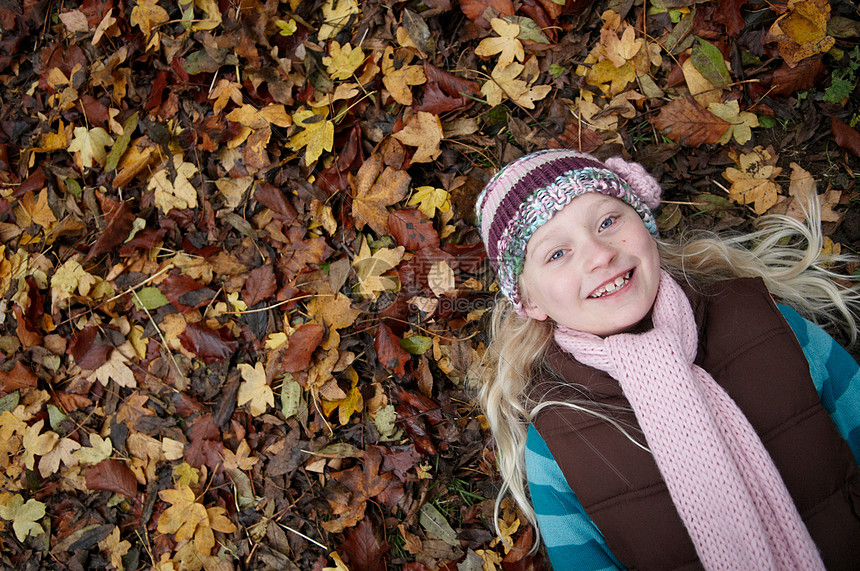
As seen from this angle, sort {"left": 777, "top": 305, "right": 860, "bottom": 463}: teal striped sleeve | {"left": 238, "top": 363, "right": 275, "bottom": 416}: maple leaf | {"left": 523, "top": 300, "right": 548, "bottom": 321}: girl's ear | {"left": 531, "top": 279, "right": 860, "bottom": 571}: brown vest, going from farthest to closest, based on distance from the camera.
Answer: {"left": 238, "top": 363, "right": 275, "bottom": 416}: maple leaf → {"left": 523, "top": 300, "right": 548, "bottom": 321}: girl's ear → {"left": 777, "top": 305, "right": 860, "bottom": 463}: teal striped sleeve → {"left": 531, "top": 279, "right": 860, "bottom": 571}: brown vest

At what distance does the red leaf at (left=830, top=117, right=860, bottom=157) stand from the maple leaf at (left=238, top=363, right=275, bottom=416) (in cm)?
302

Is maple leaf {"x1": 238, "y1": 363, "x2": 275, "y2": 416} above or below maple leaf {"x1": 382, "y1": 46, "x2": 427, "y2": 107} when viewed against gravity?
below

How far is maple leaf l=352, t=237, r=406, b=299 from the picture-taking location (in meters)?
2.63

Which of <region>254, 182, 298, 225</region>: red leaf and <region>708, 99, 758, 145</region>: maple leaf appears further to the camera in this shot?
<region>254, 182, 298, 225</region>: red leaf

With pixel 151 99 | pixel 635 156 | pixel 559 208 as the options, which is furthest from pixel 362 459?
pixel 151 99

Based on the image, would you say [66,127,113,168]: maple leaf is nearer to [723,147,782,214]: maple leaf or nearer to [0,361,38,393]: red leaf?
[0,361,38,393]: red leaf

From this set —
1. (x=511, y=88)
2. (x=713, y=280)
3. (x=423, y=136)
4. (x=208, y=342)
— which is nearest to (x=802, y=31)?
(x=713, y=280)

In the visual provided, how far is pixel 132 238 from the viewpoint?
9.37 ft

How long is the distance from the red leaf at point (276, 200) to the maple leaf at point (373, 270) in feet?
1.37

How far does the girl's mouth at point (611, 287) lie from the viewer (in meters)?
1.93

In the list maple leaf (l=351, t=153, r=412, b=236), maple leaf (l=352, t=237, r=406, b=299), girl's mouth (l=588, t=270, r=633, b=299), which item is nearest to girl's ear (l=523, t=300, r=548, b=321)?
girl's mouth (l=588, t=270, r=633, b=299)

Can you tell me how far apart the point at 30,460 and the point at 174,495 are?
2.87 feet

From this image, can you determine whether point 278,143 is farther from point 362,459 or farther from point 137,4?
point 362,459

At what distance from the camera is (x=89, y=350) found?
2.87 meters
